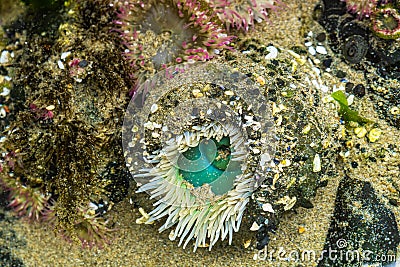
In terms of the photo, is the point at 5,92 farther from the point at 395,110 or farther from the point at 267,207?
the point at 395,110

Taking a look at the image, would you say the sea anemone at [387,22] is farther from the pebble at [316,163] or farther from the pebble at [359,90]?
the pebble at [316,163]

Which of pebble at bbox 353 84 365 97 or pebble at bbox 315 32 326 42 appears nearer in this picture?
pebble at bbox 353 84 365 97

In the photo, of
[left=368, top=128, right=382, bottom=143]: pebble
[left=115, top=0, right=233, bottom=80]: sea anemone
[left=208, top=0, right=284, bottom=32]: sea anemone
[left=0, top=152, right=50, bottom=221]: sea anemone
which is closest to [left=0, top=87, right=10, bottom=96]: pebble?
[left=0, top=152, right=50, bottom=221]: sea anemone

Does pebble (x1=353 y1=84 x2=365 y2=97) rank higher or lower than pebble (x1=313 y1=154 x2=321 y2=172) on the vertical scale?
higher

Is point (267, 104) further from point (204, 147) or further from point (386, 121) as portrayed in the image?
point (386, 121)

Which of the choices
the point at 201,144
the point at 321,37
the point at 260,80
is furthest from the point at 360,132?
the point at 201,144

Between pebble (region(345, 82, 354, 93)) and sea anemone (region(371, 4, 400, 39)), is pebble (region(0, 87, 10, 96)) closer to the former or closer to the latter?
pebble (region(345, 82, 354, 93))

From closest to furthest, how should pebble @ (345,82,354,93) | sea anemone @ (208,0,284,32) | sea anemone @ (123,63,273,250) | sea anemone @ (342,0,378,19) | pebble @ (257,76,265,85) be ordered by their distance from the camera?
1. sea anemone @ (123,63,273,250)
2. pebble @ (257,76,265,85)
3. sea anemone @ (208,0,284,32)
4. sea anemone @ (342,0,378,19)
5. pebble @ (345,82,354,93)
